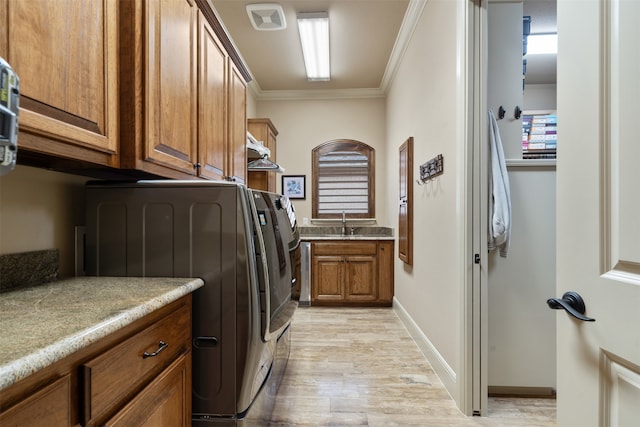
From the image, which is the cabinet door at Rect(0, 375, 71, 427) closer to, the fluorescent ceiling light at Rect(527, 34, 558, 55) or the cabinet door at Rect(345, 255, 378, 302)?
the cabinet door at Rect(345, 255, 378, 302)

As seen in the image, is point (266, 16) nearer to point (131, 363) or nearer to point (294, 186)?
point (294, 186)

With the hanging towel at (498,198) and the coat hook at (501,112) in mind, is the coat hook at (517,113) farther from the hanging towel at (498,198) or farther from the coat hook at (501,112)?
the hanging towel at (498,198)

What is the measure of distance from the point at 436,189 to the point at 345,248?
6.00 feet

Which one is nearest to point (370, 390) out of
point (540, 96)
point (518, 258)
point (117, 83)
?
point (518, 258)

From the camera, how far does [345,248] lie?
3.86 metres

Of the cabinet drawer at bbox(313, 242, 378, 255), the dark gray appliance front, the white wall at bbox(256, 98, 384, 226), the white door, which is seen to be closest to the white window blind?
the white wall at bbox(256, 98, 384, 226)

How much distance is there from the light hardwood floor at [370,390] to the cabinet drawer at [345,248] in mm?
1100

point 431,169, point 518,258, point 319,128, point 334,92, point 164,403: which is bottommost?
point 164,403

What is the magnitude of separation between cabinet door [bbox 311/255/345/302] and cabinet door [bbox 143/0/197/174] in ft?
8.39

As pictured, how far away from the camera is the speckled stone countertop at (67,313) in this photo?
21.6 inches

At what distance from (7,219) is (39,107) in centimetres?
50

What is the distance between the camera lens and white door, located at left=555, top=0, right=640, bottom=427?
64cm

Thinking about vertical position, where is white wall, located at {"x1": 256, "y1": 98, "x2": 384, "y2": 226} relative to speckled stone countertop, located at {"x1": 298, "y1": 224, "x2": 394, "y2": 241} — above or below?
above

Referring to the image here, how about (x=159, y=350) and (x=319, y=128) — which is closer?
(x=159, y=350)
